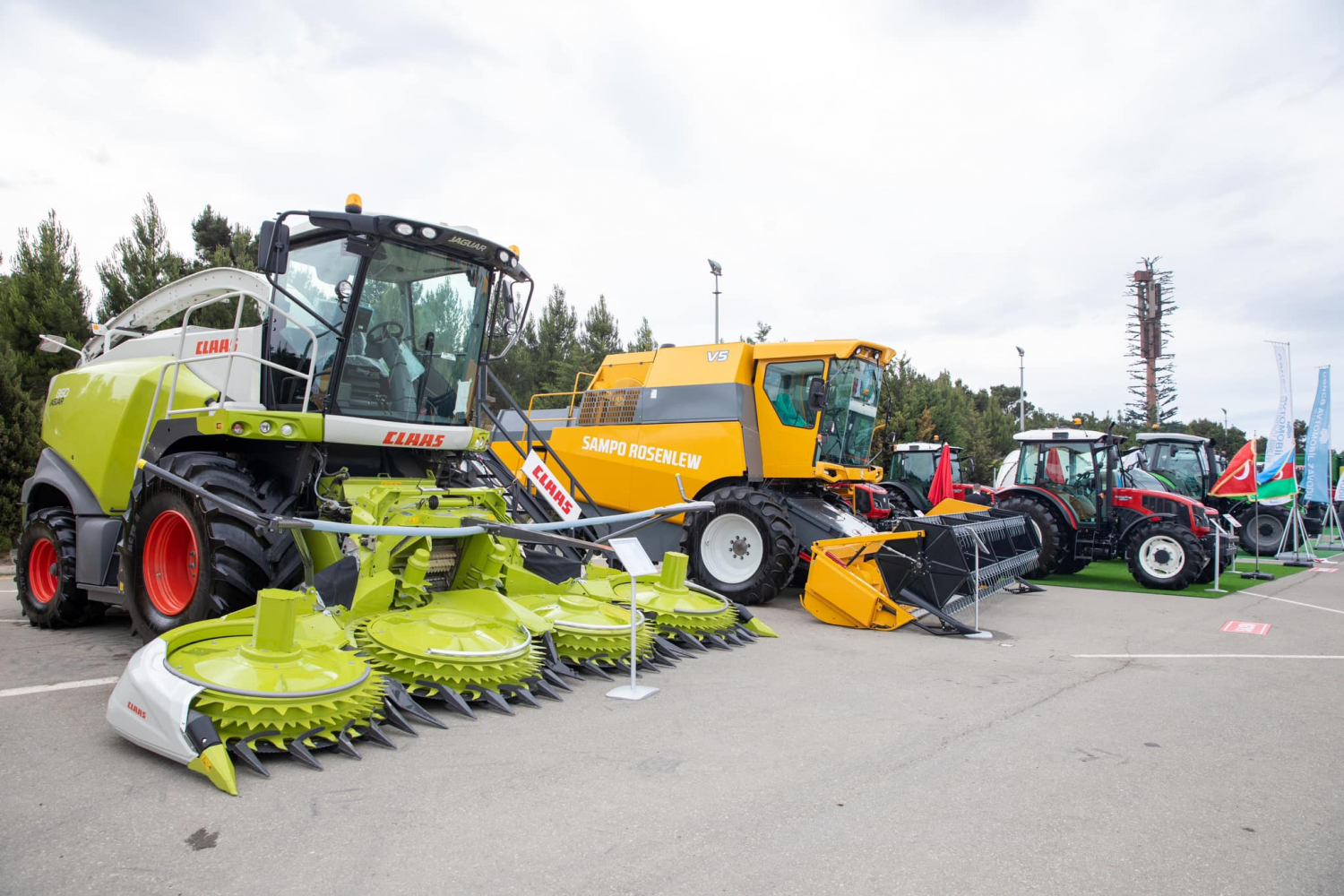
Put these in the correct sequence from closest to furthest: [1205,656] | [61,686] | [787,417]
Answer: [61,686] → [1205,656] → [787,417]

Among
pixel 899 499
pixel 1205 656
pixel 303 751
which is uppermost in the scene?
pixel 899 499

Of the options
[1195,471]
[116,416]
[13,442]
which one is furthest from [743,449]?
[1195,471]

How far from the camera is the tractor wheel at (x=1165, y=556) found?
36.0 feet

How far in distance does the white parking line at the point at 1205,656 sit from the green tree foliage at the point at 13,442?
1403 centimetres

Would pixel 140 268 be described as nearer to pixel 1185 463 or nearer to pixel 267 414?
pixel 267 414

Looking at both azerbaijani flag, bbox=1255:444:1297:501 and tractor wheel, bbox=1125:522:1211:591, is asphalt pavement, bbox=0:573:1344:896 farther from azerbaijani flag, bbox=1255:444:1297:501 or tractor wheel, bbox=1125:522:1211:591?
azerbaijani flag, bbox=1255:444:1297:501

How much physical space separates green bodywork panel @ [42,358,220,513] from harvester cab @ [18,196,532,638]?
16 mm

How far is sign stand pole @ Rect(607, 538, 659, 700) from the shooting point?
4.87 m

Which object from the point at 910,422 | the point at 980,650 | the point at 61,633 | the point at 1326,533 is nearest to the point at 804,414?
the point at 980,650

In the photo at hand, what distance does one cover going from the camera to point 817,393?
29.8ft

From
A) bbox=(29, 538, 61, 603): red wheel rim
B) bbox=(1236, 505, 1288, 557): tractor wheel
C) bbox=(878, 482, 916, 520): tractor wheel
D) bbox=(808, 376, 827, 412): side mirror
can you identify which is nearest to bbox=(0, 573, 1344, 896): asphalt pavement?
bbox=(29, 538, 61, 603): red wheel rim

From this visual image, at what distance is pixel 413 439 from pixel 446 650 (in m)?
2.15

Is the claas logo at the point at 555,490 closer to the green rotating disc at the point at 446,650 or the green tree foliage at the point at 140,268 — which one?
the green rotating disc at the point at 446,650

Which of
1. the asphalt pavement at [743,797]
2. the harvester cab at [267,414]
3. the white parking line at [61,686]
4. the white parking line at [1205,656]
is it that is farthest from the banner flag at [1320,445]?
the white parking line at [61,686]
